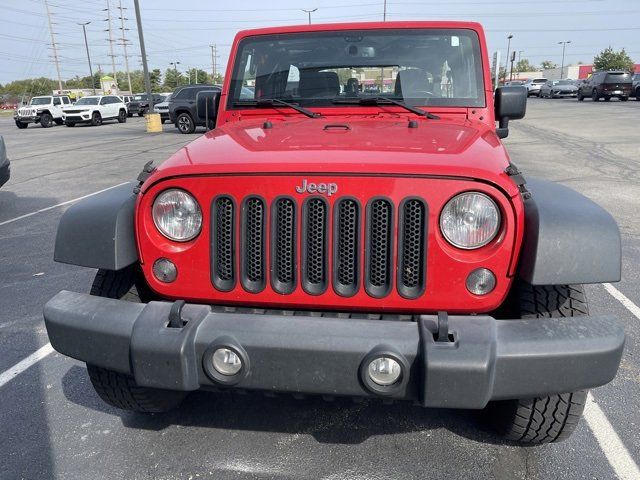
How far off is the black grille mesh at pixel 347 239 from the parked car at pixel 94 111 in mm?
29262

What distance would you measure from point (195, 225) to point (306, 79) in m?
1.70

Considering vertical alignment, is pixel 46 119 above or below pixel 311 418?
below

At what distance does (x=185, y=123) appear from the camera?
20641 millimetres

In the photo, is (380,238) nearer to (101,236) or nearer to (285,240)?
(285,240)

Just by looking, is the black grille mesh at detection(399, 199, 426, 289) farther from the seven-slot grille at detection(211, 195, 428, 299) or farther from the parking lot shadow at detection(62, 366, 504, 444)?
the parking lot shadow at detection(62, 366, 504, 444)

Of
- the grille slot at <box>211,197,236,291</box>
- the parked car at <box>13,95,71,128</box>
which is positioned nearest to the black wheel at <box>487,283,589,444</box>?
the grille slot at <box>211,197,236,291</box>

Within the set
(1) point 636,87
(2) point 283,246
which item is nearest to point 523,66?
(1) point 636,87

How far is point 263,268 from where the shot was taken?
214 centimetres

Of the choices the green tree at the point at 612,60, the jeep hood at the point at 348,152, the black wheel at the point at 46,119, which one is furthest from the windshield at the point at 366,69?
the green tree at the point at 612,60

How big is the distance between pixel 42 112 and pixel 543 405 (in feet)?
104

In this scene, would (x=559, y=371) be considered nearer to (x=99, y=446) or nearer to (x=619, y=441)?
(x=619, y=441)

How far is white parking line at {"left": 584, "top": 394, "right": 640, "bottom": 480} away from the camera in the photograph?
2344 millimetres

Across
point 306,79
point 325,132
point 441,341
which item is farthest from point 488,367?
point 306,79

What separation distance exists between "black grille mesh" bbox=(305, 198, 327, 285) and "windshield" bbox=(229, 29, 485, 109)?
151 cm
